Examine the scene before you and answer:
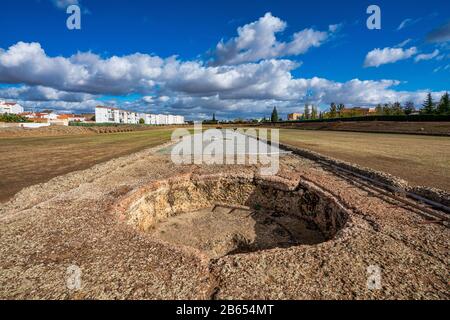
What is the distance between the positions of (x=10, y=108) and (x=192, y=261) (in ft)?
516

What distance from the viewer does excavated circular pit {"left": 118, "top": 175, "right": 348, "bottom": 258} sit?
22.6ft

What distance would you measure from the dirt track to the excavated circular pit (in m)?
1.30

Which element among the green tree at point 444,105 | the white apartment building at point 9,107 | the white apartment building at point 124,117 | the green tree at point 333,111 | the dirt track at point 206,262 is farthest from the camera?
the white apartment building at point 124,117

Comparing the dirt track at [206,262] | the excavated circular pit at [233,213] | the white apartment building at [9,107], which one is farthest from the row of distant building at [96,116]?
the dirt track at [206,262]

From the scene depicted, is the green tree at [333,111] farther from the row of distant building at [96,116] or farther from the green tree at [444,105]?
the row of distant building at [96,116]

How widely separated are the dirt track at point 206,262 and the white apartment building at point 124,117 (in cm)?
13410

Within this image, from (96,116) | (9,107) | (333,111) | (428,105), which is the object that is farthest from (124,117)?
(428,105)

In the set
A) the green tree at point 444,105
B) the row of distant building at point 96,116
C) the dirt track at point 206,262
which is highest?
the row of distant building at point 96,116

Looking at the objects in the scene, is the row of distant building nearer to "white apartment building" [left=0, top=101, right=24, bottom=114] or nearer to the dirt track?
"white apartment building" [left=0, top=101, right=24, bottom=114]

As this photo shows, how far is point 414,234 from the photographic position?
14.0ft

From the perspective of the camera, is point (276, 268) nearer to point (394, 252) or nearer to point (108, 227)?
point (394, 252)

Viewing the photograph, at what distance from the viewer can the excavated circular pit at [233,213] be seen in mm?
6883

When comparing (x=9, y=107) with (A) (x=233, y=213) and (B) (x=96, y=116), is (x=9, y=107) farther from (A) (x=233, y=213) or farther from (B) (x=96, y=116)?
(A) (x=233, y=213)

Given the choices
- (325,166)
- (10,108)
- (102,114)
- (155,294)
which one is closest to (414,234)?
(155,294)
